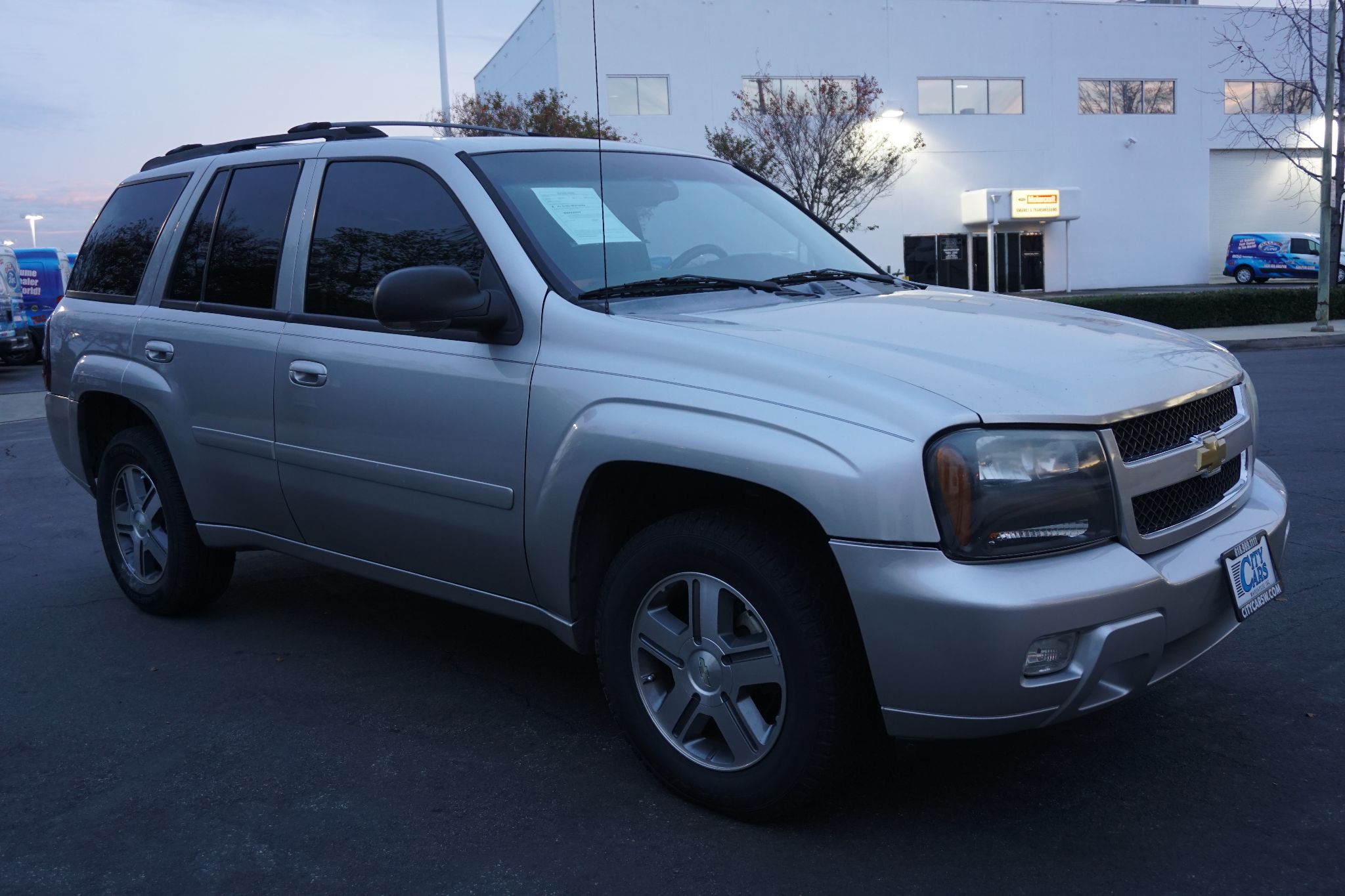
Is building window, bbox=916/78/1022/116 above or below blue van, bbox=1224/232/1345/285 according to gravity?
above

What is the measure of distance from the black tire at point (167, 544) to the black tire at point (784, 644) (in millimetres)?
2523

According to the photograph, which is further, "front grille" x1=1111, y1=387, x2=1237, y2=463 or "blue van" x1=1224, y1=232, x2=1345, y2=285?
"blue van" x1=1224, y1=232, x2=1345, y2=285

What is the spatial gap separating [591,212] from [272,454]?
145cm

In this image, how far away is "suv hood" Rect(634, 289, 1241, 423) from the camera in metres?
2.82

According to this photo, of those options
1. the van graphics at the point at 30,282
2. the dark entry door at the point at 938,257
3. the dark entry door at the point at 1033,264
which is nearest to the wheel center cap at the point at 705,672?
the van graphics at the point at 30,282

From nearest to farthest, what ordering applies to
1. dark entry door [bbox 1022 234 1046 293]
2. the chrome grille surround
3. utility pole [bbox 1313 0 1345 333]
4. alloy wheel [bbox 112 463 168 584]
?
the chrome grille surround < alloy wheel [bbox 112 463 168 584] < utility pole [bbox 1313 0 1345 333] < dark entry door [bbox 1022 234 1046 293]

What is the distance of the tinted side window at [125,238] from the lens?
16.9 ft

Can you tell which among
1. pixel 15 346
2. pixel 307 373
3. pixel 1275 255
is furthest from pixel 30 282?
pixel 1275 255

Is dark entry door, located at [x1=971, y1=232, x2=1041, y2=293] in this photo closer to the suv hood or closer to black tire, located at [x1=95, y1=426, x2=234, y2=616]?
black tire, located at [x1=95, y1=426, x2=234, y2=616]

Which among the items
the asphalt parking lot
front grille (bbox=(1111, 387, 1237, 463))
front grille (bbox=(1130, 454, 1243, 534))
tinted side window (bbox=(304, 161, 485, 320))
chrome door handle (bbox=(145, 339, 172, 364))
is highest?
tinted side window (bbox=(304, 161, 485, 320))

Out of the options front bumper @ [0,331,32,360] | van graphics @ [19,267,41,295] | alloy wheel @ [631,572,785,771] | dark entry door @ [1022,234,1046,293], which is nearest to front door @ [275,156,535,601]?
alloy wheel @ [631,572,785,771]

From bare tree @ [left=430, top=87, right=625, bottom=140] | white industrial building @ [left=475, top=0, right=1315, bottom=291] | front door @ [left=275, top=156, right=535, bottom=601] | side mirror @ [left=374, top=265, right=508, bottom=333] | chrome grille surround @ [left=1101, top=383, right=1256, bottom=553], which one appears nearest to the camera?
chrome grille surround @ [left=1101, top=383, right=1256, bottom=553]

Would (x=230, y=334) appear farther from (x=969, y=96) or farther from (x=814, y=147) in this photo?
(x=969, y=96)

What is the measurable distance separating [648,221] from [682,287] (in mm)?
393
